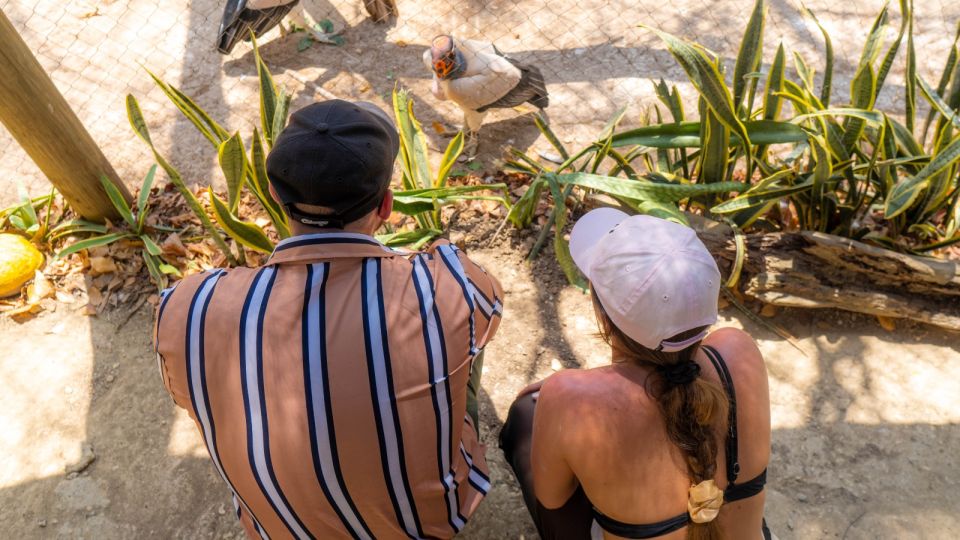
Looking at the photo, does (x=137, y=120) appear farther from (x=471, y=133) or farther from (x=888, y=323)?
(x=888, y=323)

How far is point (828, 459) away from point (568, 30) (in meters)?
2.66

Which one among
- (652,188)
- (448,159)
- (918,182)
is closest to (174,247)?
(448,159)

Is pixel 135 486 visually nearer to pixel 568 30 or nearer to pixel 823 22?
pixel 568 30

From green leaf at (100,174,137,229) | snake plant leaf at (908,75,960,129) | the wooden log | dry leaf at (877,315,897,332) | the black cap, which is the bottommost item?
dry leaf at (877,315,897,332)

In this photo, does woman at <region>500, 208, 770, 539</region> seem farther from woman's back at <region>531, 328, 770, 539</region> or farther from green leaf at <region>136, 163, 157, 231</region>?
green leaf at <region>136, 163, 157, 231</region>

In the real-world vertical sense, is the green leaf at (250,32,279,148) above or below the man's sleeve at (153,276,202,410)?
below

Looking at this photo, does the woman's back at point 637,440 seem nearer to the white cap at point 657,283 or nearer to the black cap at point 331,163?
the white cap at point 657,283

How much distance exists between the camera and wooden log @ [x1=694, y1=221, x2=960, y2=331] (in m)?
2.12

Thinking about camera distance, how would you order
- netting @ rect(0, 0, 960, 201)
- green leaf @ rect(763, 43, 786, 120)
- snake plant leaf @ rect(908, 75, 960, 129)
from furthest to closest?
netting @ rect(0, 0, 960, 201) < green leaf @ rect(763, 43, 786, 120) < snake plant leaf @ rect(908, 75, 960, 129)

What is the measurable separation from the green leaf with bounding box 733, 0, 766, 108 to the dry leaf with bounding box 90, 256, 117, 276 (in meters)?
2.43

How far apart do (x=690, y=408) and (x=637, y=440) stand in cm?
11

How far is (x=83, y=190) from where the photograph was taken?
2.49 m

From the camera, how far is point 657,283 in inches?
44.2

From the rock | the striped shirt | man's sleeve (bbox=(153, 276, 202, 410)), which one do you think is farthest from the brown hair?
the rock
